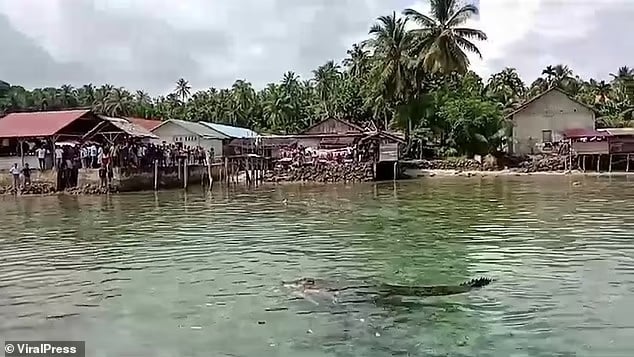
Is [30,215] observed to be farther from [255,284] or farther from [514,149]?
[514,149]

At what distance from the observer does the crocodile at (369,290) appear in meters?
12.2

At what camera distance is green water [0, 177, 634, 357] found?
9883mm

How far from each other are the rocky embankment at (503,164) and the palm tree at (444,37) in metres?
7.19

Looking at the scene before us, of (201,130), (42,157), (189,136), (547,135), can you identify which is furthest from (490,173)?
(42,157)

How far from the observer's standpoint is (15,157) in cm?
4234

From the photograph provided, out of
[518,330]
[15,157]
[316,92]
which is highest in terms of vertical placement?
[316,92]

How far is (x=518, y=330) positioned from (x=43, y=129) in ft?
119

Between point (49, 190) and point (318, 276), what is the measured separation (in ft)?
96.8

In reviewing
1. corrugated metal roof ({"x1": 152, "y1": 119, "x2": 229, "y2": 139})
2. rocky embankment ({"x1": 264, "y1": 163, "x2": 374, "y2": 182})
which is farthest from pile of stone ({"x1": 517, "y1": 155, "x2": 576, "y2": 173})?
corrugated metal roof ({"x1": 152, "y1": 119, "x2": 229, "y2": 139})

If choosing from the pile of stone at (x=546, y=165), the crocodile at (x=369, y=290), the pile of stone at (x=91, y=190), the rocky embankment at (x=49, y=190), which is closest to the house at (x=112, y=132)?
the pile of stone at (x=91, y=190)

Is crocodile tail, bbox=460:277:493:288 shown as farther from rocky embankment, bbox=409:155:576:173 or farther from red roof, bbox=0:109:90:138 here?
rocky embankment, bbox=409:155:576:173

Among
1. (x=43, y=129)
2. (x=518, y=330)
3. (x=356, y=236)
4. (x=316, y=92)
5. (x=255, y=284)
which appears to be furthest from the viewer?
(x=316, y=92)

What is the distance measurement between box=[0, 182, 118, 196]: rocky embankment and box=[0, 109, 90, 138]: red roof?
283 centimetres

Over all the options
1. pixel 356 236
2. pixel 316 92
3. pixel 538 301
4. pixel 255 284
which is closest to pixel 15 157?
pixel 356 236
